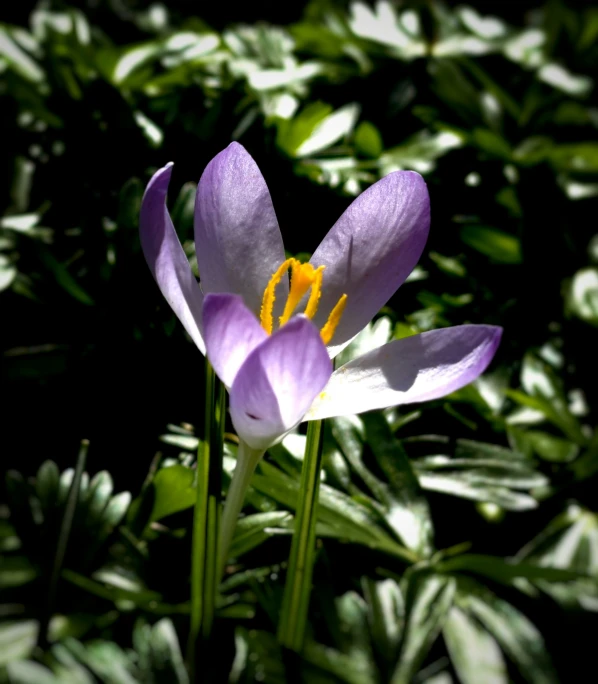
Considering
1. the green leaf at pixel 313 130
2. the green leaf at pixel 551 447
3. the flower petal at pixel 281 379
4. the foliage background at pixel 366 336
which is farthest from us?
the green leaf at pixel 313 130

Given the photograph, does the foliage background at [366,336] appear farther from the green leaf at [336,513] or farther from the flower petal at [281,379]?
the flower petal at [281,379]

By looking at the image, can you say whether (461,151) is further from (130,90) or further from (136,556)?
(136,556)

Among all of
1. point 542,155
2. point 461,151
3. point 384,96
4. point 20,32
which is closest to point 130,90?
point 20,32

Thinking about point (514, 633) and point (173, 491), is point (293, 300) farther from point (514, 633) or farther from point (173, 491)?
point (514, 633)

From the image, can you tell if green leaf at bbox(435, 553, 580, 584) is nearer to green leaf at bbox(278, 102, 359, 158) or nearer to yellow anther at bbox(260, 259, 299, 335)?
yellow anther at bbox(260, 259, 299, 335)

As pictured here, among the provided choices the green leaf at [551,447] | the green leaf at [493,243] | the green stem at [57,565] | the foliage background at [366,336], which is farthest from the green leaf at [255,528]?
the green leaf at [493,243]

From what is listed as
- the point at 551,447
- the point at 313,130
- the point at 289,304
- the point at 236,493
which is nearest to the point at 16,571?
the point at 236,493

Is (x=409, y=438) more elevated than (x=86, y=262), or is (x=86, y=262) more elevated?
(x=86, y=262)
